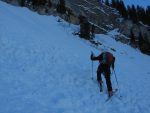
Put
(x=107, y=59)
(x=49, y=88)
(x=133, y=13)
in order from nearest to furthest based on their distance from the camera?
(x=49, y=88), (x=107, y=59), (x=133, y=13)

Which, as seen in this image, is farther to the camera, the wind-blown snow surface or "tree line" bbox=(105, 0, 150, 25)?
"tree line" bbox=(105, 0, 150, 25)

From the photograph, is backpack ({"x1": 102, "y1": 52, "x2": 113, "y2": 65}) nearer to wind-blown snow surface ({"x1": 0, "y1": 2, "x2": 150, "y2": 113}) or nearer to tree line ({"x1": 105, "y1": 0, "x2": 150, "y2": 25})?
wind-blown snow surface ({"x1": 0, "y1": 2, "x2": 150, "y2": 113})

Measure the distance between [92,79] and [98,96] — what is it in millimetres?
2614

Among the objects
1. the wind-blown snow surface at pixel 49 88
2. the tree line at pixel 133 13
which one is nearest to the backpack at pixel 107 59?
the wind-blown snow surface at pixel 49 88

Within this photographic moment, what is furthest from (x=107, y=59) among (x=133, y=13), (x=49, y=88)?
(x=133, y=13)

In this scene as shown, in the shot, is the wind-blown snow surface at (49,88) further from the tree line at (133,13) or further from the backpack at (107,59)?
the tree line at (133,13)

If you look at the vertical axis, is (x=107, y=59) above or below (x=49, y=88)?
above

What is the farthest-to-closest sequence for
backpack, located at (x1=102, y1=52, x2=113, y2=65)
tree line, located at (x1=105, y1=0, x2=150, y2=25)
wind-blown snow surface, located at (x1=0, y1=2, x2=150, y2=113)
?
tree line, located at (x1=105, y1=0, x2=150, y2=25) → backpack, located at (x1=102, y1=52, x2=113, y2=65) → wind-blown snow surface, located at (x1=0, y1=2, x2=150, y2=113)

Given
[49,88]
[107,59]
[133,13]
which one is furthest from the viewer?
[133,13]

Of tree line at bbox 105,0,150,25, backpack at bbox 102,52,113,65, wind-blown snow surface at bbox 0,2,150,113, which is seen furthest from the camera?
tree line at bbox 105,0,150,25

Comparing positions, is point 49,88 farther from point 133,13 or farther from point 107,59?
point 133,13

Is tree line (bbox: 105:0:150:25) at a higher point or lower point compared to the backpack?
lower

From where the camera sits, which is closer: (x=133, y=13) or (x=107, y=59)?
(x=107, y=59)

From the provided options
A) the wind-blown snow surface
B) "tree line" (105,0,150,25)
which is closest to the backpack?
the wind-blown snow surface
